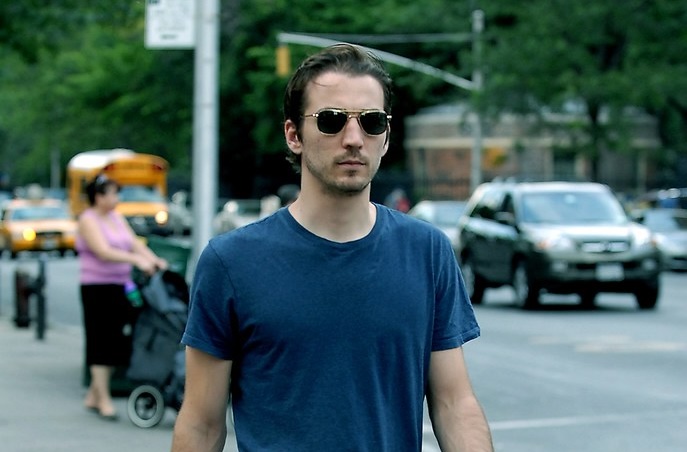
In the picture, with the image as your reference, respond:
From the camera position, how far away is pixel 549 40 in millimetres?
40094

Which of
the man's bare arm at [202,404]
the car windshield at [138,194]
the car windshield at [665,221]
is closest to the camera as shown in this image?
the man's bare arm at [202,404]

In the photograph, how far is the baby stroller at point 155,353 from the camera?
9.91m

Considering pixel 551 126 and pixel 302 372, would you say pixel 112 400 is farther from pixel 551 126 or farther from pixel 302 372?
pixel 551 126

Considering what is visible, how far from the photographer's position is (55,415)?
34.1ft

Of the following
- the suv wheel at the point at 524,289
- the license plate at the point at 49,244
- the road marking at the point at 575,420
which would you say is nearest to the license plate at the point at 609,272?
the suv wheel at the point at 524,289

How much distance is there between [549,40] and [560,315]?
21481 millimetres

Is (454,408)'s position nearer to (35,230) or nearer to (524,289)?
(524,289)

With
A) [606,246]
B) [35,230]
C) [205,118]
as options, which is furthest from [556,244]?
[35,230]

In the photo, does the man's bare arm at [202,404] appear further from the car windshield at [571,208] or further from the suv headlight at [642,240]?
the car windshield at [571,208]

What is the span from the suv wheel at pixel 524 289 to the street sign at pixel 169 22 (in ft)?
34.1

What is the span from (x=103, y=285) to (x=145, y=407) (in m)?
0.91

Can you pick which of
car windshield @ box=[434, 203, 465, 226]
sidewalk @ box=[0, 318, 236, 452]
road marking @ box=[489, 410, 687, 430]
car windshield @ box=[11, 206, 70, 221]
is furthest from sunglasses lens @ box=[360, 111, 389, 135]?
car windshield @ box=[11, 206, 70, 221]

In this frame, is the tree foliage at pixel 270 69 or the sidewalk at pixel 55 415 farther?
the tree foliage at pixel 270 69

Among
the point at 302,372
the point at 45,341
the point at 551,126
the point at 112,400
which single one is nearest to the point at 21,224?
the point at 551,126
